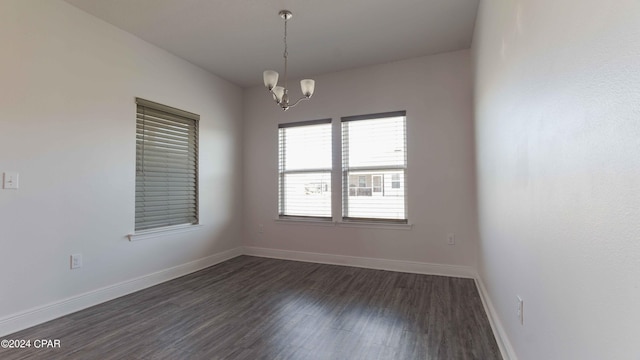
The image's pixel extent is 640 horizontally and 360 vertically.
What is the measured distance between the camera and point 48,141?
97.8 inches

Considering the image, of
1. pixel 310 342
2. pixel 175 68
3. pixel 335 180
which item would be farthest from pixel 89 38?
pixel 310 342

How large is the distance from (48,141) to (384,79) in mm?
3696

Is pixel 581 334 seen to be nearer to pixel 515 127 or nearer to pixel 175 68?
pixel 515 127

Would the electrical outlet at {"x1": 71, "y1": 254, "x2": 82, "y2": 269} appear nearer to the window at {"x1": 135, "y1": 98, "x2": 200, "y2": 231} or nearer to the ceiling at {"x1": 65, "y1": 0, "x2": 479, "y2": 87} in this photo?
the window at {"x1": 135, "y1": 98, "x2": 200, "y2": 231}

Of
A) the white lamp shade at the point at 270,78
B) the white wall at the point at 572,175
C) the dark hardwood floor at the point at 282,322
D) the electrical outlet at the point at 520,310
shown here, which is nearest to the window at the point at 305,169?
the dark hardwood floor at the point at 282,322

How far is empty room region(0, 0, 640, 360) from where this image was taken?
93 cm

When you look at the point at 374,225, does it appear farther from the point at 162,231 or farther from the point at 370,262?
the point at 162,231

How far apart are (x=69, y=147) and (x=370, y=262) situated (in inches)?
141

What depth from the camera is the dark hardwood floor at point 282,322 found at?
1987mm

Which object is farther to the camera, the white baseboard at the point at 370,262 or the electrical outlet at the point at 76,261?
the white baseboard at the point at 370,262

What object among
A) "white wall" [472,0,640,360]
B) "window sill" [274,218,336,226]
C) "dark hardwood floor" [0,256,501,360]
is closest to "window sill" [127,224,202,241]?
"dark hardwood floor" [0,256,501,360]

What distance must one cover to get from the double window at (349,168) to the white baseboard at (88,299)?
1605 mm

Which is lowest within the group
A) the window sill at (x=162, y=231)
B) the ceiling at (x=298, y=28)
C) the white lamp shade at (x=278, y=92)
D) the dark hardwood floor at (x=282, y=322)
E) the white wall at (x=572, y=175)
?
the dark hardwood floor at (x=282, y=322)

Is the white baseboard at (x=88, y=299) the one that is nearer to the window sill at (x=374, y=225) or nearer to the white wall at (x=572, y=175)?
the window sill at (x=374, y=225)
